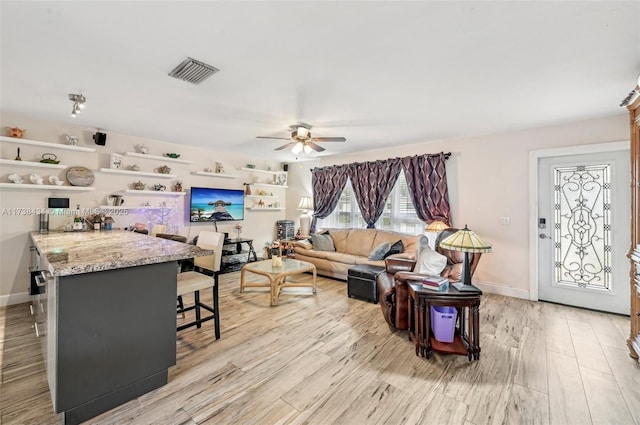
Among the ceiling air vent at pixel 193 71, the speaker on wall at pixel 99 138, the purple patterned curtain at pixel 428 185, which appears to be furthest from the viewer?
the purple patterned curtain at pixel 428 185

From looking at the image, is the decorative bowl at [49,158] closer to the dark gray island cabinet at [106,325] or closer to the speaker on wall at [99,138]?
the speaker on wall at [99,138]

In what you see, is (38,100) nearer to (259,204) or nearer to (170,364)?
(170,364)

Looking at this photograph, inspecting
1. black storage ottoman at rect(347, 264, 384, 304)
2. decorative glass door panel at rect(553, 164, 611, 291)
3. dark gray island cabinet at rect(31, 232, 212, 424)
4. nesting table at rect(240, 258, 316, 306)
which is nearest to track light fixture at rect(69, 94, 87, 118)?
dark gray island cabinet at rect(31, 232, 212, 424)

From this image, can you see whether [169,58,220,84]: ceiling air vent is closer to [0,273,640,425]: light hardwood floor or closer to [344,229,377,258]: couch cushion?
[0,273,640,425]: light hardwood floor

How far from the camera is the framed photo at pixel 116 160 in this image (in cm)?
439

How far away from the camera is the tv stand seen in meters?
5.50

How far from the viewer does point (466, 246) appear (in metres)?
2.39

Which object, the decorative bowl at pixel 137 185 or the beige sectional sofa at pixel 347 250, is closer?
the decorative bowl at pixel 137 185

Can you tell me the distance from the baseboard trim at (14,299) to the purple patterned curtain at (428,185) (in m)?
6.03

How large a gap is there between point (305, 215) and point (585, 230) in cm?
503

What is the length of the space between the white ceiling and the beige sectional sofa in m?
2.16

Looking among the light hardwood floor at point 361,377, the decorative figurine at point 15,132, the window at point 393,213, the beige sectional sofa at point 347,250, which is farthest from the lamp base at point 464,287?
Result: the decorative figurine at point 15,132

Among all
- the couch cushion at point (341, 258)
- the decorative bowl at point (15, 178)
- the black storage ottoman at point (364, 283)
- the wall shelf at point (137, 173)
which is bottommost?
the black storage ottoman at point (364, 283)

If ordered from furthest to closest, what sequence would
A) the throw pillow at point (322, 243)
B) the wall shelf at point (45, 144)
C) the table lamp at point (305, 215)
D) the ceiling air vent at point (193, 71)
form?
the table lamp at point (305, 215) → the throw pillow at point (322, 243) → the wall shelf at point (45, 144) → the ceiling air vent at point (193, 71)
